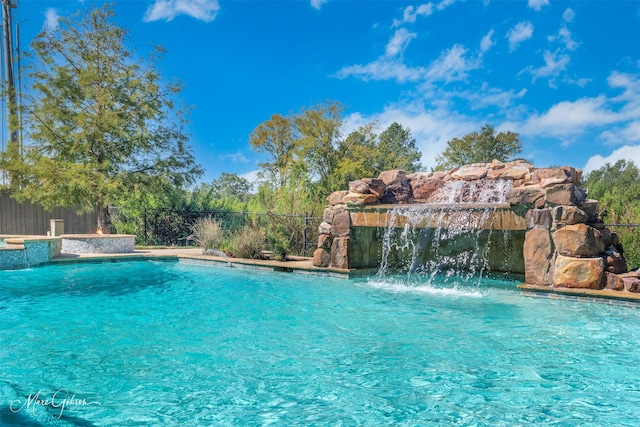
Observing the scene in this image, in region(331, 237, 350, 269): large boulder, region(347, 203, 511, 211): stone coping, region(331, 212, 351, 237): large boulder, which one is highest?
region(347, 203, 511, 211): stone coping

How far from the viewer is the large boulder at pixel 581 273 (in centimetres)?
630

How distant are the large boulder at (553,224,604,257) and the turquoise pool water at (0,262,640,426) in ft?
2.53

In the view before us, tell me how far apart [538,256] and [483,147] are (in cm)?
2230

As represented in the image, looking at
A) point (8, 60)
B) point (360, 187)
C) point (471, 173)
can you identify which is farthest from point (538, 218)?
point (8, 60)

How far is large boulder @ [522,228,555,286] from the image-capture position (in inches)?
260

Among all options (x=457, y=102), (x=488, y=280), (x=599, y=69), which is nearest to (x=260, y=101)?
(x=457, y=102)

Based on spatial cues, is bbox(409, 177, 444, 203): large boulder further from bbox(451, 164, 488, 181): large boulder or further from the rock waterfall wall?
the rock waterfall wall

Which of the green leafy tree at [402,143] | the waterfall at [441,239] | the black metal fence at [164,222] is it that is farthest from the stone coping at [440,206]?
the green leafy tree at [402,143]

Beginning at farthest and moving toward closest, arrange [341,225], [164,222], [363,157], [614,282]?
1. [363,157]
2. [164,222]
3. [341,225]
4. [614,282]

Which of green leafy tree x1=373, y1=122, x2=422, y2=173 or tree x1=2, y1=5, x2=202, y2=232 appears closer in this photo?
tree x1=2, y1=5, x2=202, y2=232

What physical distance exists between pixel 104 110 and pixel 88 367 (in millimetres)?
11860

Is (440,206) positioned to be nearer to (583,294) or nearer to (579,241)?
(579,241)

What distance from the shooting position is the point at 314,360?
3.70m

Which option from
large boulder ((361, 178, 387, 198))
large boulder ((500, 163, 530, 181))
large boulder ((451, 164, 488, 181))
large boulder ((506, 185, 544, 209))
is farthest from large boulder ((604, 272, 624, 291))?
large boulder ((361, 178, 387, 198))
